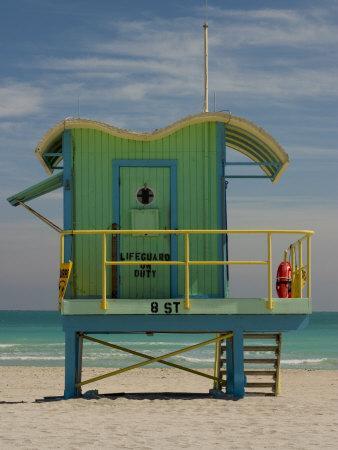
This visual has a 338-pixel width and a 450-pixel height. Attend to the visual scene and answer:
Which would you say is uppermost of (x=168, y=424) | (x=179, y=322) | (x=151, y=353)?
(x=179, y=322)

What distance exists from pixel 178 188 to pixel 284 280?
2459mm

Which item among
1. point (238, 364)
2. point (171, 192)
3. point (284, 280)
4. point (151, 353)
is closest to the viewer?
point (238, 364)

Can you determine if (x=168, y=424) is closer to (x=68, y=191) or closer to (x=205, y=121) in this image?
(x=68, y=191)

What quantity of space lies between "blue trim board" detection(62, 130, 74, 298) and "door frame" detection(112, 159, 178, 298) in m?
0.76

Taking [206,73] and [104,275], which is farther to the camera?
[206,73]

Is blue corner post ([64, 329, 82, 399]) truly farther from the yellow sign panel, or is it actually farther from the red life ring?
the red life ring

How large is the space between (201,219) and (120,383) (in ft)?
47.8

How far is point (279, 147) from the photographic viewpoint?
16.3 meters

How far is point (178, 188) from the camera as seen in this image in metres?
16.5

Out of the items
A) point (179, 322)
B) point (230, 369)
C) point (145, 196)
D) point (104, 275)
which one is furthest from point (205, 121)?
point (230, 369)

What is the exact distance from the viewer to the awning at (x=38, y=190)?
55.3 feet

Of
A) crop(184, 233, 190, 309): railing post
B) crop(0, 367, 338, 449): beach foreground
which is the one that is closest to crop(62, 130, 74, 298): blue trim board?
crop(184, 233, 190, 309): railing post

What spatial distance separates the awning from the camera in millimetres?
16844

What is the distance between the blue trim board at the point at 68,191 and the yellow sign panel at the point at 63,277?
741 millimetres
